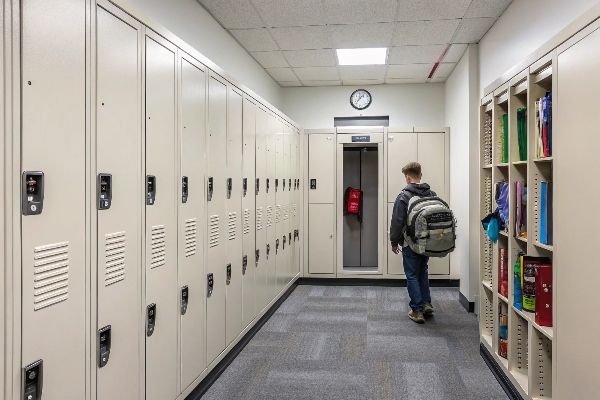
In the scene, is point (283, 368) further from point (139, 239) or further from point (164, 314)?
point (139, 239)

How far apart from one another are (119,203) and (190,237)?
27.8 inches

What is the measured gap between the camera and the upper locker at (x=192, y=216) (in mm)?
2244

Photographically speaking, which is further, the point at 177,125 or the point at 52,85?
the point at 177,125

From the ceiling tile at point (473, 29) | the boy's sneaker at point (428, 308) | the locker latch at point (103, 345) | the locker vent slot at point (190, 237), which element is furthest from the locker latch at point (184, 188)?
the ceiling tile at point (473, 29)

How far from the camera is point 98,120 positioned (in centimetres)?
153

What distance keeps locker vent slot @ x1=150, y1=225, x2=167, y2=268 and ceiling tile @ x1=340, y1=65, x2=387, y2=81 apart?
3.73m

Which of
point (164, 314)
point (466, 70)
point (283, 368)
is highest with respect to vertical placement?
point (466, 70)

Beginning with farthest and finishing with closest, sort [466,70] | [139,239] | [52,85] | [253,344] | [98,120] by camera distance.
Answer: [466,70] < [253,344] < [139,239] < [98,120] < [52,85]

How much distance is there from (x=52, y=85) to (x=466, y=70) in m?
4.18

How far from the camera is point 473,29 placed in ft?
13.1

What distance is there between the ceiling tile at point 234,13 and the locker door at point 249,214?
745 millimetres

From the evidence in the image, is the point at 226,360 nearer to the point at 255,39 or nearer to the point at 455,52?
the point at 255,39

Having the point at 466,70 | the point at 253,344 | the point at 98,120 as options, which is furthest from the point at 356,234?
the point at 98,120

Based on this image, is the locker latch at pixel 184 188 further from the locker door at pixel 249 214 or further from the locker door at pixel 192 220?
the locker door at pixel 249 214
